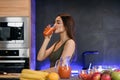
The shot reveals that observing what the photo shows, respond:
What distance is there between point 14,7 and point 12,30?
336 mm

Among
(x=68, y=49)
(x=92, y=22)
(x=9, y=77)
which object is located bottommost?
(x=9, y=77)

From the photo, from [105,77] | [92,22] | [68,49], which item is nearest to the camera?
[105,77]

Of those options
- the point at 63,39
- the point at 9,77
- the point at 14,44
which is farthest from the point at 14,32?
the point at 63,39

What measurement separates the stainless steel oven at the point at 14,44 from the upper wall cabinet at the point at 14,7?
7 centimetres

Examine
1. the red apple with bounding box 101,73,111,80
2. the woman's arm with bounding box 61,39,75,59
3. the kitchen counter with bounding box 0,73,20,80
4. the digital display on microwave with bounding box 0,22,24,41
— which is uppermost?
the digital display on microwave with bounding box 0,22,24,41

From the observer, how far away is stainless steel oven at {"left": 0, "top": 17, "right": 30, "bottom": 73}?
13.6 feet

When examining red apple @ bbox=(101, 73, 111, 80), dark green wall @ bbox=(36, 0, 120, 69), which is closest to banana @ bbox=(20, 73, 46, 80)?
red apple @ bbox=(101, 73, 111, 80)

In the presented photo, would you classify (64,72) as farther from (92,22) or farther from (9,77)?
(92,22)

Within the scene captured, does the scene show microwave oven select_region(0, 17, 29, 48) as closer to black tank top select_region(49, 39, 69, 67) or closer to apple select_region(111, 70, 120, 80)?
black tank top select_region(49, 39, 69, 67)

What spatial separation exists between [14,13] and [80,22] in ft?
3.86

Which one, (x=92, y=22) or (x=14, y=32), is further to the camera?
(x=92, y=22)

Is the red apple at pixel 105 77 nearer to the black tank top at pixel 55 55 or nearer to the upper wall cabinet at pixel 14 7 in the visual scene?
the black tank top at pixel 55 55

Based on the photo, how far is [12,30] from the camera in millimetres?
4184

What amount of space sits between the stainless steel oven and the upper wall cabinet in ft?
0.24
